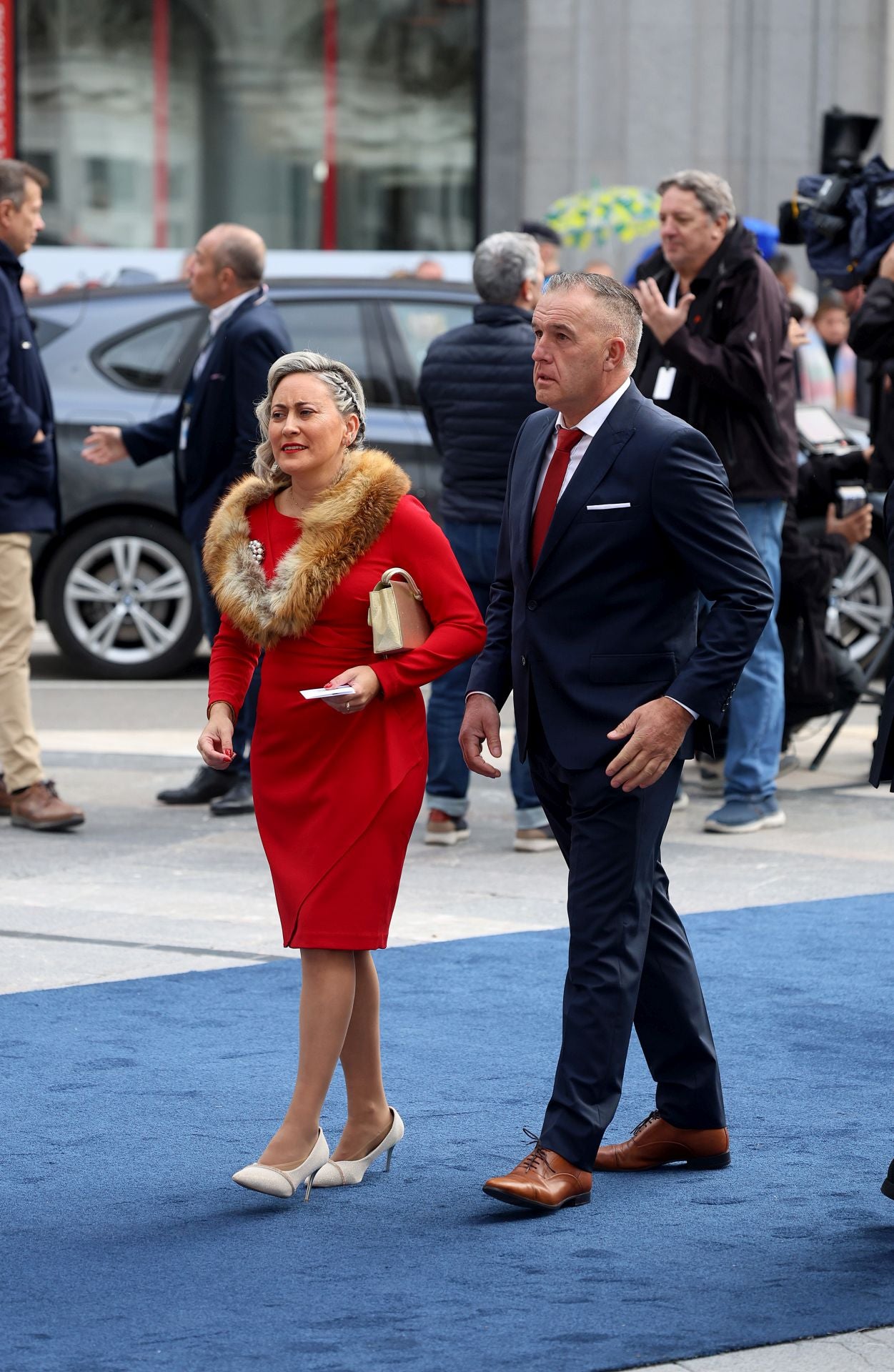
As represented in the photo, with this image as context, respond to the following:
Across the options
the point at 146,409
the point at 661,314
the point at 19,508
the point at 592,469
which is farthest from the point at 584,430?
the point at 146,409

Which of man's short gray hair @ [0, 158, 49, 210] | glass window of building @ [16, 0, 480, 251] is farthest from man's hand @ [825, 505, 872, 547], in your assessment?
glass window of building @ [16, 0, 480, 251]

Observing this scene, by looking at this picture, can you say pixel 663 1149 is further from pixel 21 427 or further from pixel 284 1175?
pixel 21 427

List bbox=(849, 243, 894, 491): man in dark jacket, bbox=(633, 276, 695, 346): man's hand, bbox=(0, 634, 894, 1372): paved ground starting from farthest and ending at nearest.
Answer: bbox=(633, 276, 695, 346): man's hand < bbox=(849, 243, 894, 491): man in dark jacket < bbox=(0, 634, 894, 1372): paved ground

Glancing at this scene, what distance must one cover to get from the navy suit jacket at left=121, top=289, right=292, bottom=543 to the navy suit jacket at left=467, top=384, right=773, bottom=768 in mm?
3845

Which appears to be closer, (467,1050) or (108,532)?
(467,1050)

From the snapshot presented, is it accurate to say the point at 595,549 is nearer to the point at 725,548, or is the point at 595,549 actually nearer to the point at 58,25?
the point at 725,548

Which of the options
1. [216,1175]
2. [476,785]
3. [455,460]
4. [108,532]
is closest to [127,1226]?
[216,1175]

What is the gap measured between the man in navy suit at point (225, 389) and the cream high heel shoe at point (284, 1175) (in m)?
3.82

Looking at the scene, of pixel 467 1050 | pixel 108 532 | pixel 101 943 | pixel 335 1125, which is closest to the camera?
pixel 335 1125

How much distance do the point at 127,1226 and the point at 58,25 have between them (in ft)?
64.4

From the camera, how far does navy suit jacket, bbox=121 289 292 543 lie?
8234 millimetres

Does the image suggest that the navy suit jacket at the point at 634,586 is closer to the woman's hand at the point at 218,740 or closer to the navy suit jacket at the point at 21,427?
the woman's hand at the point at 218,740

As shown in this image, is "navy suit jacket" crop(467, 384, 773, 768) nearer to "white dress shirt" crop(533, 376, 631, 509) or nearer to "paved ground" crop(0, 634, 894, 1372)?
"white dress shirt" crop(533, 376, 631, 509)

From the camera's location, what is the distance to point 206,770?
8.84 metres
